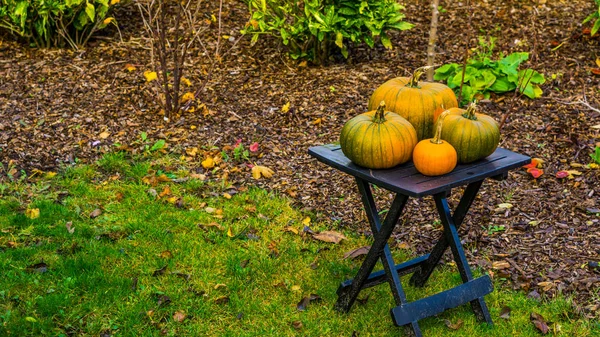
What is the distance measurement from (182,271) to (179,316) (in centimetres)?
43

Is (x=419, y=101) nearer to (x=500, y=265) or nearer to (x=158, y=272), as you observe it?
(x=500, y=265)

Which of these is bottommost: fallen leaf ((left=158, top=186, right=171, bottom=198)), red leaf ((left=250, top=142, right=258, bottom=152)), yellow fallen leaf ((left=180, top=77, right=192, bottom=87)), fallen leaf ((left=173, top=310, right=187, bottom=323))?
fallen leaf ((left=173, top=310, right=187, bottom=323))

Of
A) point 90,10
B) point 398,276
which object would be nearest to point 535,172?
point 398,276

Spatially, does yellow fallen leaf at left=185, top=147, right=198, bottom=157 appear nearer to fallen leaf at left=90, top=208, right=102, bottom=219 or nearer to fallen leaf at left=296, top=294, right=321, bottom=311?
fallen leaf at left=90, top=208, right=102, bottom=219

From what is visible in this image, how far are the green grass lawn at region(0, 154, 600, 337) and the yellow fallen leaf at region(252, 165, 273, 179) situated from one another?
0.17 m

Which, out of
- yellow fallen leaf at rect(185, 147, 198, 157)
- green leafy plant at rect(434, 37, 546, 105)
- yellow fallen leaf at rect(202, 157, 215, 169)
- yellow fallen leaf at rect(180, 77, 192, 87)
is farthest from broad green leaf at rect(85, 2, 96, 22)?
green leafy plant at rect(434, 37, 546, 105)

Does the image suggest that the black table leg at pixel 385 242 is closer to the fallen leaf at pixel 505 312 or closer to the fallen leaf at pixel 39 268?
the fallen leaf at pixel 505 312

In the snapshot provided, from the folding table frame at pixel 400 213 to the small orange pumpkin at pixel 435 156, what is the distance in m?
0.04

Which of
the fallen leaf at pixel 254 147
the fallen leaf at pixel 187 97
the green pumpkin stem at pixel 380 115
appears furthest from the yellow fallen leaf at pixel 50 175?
the green pumpkin stem at pixel 380 115

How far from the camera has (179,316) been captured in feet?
12.6

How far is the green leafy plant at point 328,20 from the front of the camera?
629 centimetres

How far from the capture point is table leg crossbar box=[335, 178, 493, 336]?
11.6 feet

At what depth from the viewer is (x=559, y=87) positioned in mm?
6172

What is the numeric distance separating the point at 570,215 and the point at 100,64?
4441 mm
